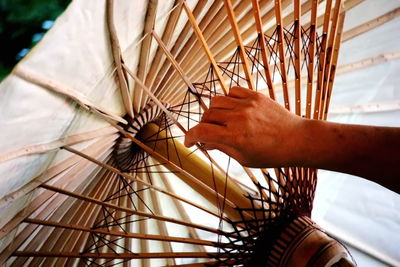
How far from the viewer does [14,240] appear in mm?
2480

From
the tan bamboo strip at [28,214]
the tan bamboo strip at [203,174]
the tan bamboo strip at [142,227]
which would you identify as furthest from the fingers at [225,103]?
the tan bamboo strip at [142,227]

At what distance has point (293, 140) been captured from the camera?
1.13m

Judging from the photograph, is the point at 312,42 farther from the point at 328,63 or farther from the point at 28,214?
the point at 28,214

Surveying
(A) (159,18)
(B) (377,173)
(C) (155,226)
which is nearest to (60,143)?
(A) (159,18)

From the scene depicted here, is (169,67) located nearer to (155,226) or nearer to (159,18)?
(159,18)

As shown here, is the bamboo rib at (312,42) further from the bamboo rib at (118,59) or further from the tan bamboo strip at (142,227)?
the tan bamboo strip at (142,227)

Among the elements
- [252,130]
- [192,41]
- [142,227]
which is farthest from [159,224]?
[252,130]

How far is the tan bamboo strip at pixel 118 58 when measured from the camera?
1.46 metres

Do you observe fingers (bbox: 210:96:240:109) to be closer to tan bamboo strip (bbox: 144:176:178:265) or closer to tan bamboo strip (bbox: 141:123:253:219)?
tan bamboo strip (bbox: 141:123:253:219)

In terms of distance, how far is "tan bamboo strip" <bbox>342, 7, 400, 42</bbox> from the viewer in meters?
2.87

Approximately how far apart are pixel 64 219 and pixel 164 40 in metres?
2.14

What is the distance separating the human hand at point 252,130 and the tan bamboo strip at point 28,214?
1590 mm

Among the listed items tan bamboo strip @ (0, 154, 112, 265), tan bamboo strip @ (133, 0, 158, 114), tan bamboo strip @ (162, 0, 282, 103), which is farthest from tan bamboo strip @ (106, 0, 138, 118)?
tan bamboo strip @ (0, 154, 112, 265)

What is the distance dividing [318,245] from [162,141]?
5.09ft
